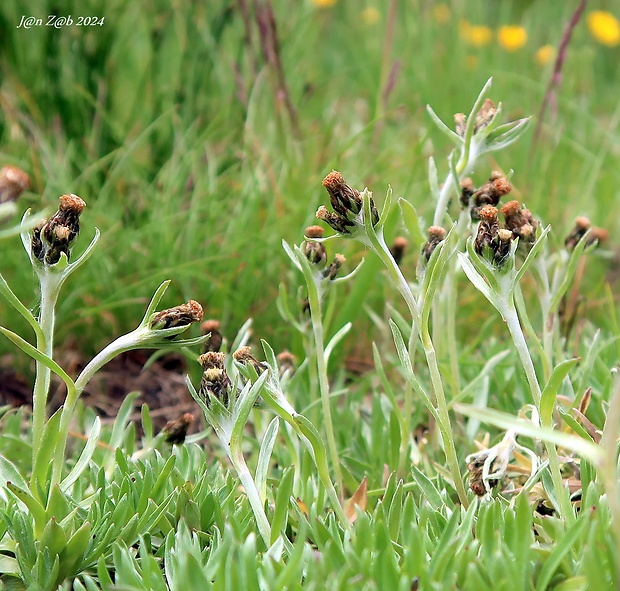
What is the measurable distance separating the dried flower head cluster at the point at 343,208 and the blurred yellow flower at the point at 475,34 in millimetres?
3301

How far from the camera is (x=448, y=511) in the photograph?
105 centimetres

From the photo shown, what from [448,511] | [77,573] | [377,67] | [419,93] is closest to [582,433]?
[448,511]

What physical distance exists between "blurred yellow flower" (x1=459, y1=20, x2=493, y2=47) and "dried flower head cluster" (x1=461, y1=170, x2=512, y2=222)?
9.86 ft

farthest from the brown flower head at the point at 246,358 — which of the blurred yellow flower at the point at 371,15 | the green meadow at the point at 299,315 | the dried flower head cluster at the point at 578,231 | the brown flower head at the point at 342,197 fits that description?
the blurred yellow flower at the point at 371,15

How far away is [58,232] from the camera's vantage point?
3.17 ft

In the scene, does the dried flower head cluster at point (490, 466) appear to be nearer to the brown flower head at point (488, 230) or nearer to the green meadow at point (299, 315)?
the green meadow at point (299, 315)

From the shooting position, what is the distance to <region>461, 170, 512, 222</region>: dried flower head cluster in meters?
1.14

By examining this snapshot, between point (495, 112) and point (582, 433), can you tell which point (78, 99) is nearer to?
point (495, 112)

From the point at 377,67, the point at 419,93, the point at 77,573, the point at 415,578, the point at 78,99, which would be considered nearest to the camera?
the point at 415,578

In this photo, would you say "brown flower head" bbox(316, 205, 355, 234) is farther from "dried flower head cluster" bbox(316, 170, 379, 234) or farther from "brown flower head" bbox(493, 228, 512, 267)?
"brown flower head" bbox(493, 228, 512, 267)

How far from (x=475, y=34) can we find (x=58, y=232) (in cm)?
374

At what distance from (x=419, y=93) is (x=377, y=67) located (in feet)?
2.30

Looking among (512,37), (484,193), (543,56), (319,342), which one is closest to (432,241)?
(484,193)

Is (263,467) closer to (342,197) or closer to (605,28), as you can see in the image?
(342,197)
